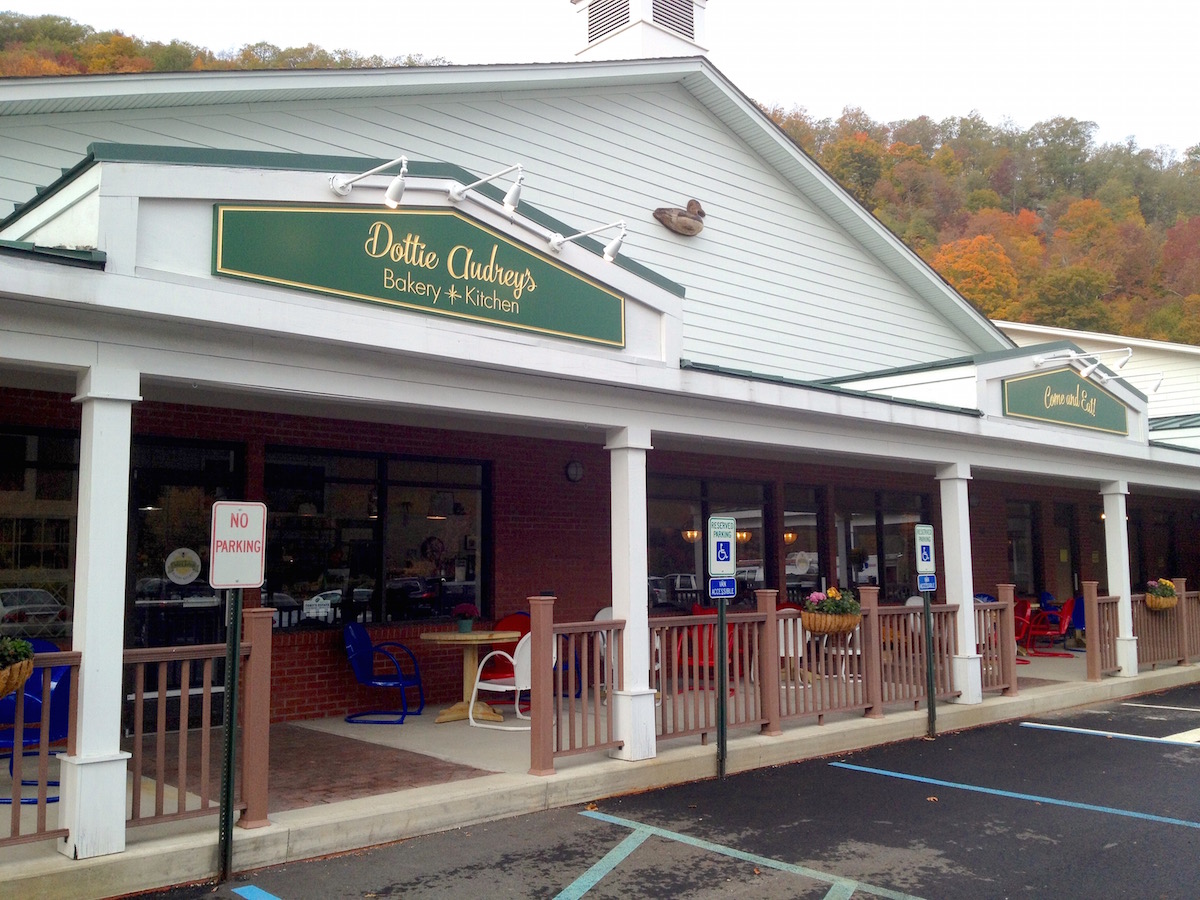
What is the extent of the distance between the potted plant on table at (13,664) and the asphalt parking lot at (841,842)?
1.29m

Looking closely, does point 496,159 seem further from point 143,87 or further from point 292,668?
point 292,668

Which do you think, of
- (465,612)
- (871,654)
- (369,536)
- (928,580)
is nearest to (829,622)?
(871,654)

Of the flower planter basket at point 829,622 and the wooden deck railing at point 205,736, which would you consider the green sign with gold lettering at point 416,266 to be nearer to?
the wooden deck railing at point 205,736

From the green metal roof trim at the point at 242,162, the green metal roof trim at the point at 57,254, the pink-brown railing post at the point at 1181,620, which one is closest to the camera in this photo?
the green metal roof trim at the point at 57,254

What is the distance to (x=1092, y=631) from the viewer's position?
12.9 metres

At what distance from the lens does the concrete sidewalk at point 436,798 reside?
521 cm

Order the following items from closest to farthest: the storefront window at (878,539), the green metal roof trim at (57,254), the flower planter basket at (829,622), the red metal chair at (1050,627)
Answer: the green metal roof trim at (57,254)
the flower planter basket at (829,622)
the storefront window at (878,539)
the red metal chair at (1050,627)

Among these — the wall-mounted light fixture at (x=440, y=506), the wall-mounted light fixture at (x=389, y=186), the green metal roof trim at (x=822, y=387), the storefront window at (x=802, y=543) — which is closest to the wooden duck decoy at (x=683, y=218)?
the green metal roof trim at (x=822, y=387)

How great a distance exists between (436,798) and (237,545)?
2109 mm

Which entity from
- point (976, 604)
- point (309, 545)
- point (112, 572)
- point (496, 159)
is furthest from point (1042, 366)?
point (112, 572)

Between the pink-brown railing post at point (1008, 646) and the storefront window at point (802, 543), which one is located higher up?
the storefront window at point (802, 543)

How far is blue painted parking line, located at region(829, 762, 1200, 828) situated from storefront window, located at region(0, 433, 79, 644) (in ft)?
21.0

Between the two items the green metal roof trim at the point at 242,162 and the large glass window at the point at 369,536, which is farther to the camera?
the large glass window at the point at 369,536

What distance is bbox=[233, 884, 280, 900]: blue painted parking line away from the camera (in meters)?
5.23
